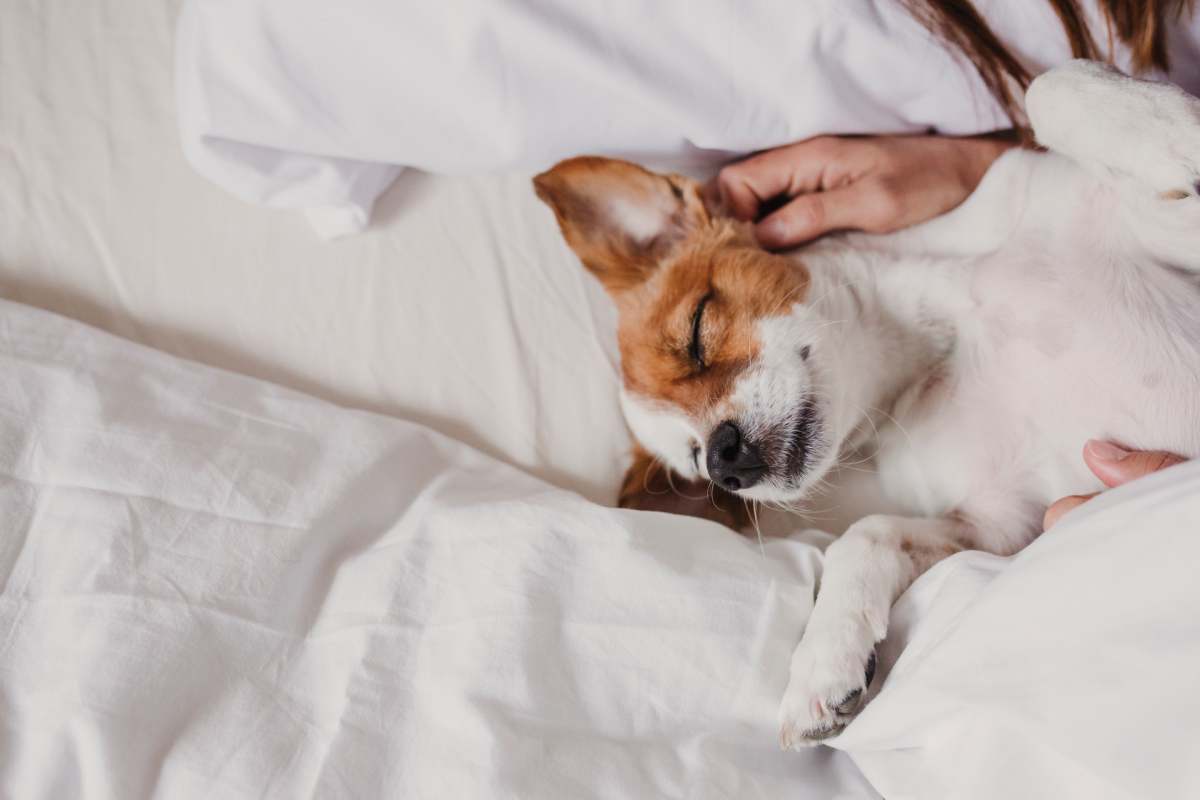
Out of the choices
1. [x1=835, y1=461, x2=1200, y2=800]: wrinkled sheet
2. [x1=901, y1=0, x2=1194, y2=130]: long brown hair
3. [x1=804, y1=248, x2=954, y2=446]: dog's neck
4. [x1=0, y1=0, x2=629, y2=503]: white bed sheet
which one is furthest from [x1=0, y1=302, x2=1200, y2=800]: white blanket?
[x1=901, y1=0, x2=1194, y2=130]: long brown hair

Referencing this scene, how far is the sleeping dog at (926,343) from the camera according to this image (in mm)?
1285

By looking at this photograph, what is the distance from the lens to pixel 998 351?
1.49 m

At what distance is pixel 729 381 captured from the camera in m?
1.49

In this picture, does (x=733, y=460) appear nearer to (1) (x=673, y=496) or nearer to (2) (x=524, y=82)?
(1) (x=673, y=496)

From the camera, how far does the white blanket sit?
0.93 meters

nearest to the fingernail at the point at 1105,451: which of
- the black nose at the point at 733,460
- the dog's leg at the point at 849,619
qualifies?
the dog's leg at the point at 849,619

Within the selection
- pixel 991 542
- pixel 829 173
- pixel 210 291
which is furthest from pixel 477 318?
pixel 991 542

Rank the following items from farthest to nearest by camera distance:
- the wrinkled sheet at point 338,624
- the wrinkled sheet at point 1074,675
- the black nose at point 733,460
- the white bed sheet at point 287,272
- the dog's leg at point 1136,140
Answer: the white bed sheet at point 287,272
the black nose at point 733,460
the dog's leg at point 1136,140
the wrinkled sheet at point 338,624
the wrinkled sheet at point 1074,675

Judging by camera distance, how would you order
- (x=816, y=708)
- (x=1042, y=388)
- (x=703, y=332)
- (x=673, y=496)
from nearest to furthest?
(x=816, y=708), (x=1042, y=388), (x=703, y=332), (x=673, y=496)

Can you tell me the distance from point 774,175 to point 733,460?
0.59 m

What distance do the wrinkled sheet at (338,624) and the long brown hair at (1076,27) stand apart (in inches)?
35.8

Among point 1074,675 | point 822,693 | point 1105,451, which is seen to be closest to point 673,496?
point 822,693

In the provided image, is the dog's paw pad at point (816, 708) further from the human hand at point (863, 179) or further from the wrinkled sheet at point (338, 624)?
the human hand at point (863, 179)

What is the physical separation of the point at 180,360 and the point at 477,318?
1.72 feet
